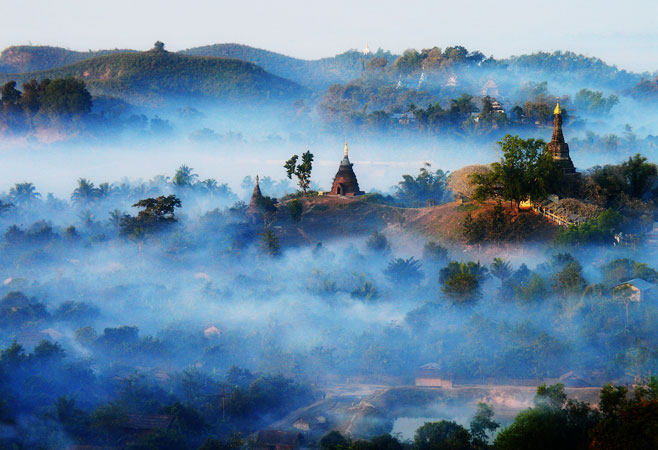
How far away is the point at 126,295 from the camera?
55.0 m

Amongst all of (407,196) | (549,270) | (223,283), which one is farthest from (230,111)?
(549,270)

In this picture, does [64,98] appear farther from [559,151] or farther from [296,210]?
[559,151]

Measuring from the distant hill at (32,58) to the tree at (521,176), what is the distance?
5112 inches

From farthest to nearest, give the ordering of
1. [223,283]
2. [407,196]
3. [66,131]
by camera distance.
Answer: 1. [66,131]
2. [407,196]
3. [223,283]

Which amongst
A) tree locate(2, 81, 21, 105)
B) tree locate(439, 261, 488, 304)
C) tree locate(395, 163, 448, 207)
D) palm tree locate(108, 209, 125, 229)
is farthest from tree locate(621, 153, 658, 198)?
tree locate(2, 81, 21, 105)

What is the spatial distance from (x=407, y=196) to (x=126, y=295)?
30.0 metres

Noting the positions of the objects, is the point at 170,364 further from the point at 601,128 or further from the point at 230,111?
the point at 230,111

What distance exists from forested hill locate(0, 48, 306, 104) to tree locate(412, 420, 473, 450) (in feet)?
345

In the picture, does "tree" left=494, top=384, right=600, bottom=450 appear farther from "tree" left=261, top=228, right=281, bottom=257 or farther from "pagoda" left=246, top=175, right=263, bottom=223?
"pagoda" left=246, top=175, right=263, bottom=223

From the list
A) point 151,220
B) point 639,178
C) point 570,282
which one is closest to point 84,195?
point 151,220

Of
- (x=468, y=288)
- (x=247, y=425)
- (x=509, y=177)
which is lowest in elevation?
(x=247, y=425)

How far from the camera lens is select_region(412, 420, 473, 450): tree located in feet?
113

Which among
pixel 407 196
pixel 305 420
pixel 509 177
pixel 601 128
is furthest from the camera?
pixel 601 128

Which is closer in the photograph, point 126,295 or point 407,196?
point 126,295
